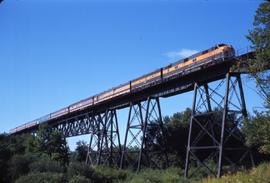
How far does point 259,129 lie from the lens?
55.2 feet

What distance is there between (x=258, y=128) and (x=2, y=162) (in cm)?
3082

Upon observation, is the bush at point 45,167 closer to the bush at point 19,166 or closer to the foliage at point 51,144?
the bush at point 19,166

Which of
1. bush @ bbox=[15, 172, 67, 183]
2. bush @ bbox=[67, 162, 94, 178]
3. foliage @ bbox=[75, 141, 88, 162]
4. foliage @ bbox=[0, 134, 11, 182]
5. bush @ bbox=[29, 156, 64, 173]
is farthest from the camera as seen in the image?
foliage @ bbox=[75, 141, 88, 162]

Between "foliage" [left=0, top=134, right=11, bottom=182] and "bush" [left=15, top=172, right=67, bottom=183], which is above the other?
"foliage" [left=0, top=134, right=11, bottom=182]

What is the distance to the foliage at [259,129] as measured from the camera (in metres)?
16.6

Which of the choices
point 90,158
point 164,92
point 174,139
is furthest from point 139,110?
point 174,139

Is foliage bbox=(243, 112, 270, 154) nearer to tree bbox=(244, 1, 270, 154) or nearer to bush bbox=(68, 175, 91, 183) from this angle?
tree bbox=(244, 1, 270, 154)

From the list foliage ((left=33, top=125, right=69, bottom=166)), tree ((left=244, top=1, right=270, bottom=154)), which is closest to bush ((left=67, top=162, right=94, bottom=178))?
foliage ((left=33, top=125, right=69, bottom=166))

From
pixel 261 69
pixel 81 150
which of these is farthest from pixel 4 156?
pixel 261 69

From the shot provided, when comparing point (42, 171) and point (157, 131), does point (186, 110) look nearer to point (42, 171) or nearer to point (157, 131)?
point (157, 131)

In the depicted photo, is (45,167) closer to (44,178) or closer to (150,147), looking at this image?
(44,178)

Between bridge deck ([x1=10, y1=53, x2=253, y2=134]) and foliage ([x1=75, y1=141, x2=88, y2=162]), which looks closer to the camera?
bridge deck ([x1=10, y1=53, x2=253, y2=134])

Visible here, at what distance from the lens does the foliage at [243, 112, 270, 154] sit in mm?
16594

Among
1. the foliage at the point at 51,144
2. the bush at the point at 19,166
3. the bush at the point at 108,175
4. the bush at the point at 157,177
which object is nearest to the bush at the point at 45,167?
the bush at the point at 19,166
